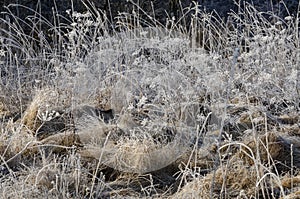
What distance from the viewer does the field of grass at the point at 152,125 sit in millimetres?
3312

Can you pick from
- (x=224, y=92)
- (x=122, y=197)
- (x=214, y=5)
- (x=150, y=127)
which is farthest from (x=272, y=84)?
(x=214, y=5)

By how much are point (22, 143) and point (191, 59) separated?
1.61 metres

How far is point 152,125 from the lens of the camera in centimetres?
395

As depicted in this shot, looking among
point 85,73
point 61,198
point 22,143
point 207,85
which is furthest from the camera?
point 85,73

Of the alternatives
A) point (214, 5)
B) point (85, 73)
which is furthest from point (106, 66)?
point (214, 5)

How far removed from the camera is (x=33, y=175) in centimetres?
335

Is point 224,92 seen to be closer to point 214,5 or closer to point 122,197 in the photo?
point 122,197

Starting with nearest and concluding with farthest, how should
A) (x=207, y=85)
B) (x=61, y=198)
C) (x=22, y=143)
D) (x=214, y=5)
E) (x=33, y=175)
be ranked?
1. (x=61, y=198)
2. (x=33, y=175)
3. (x=22, y=143)
4. (x=207, y=85)
5. (x=214, y=5)

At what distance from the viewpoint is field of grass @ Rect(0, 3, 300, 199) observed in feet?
10.9

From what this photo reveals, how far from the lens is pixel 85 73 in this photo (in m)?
4.77

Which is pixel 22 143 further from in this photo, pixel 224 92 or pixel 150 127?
pixel 224 92

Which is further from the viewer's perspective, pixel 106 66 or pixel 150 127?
pixel 106 66

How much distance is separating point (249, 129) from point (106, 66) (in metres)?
1.44

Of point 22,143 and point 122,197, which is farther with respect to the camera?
point 22,143
